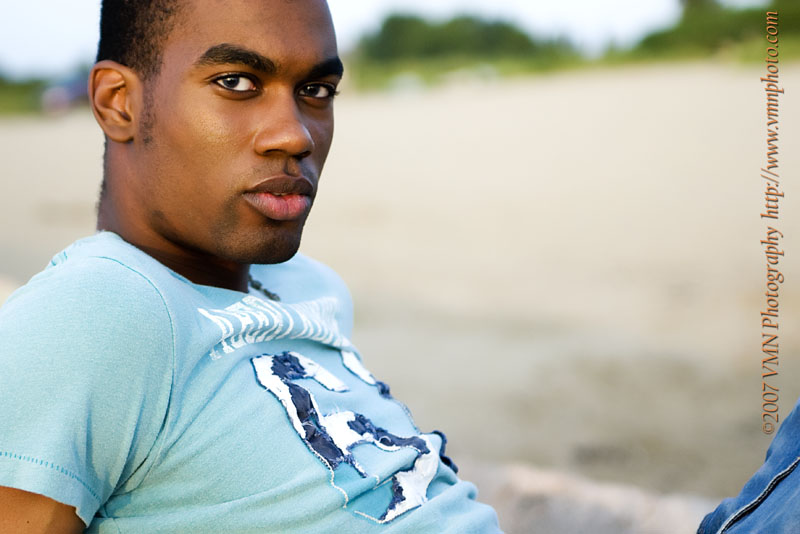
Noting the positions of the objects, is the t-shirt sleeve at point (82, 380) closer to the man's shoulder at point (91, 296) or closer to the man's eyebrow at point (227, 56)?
the man's shoulder at point (91, 296)

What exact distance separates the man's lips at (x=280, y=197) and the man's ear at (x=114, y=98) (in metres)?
0.28

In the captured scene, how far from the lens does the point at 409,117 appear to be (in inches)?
623

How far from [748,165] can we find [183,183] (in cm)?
914

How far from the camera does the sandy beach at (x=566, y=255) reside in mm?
4902

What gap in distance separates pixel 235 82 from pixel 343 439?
2.20ft

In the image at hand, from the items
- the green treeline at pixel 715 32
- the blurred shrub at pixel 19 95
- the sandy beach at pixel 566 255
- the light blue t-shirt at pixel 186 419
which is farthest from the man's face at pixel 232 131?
the blurred shrub at pixel 19 95

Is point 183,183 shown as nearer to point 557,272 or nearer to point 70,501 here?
point 70,501

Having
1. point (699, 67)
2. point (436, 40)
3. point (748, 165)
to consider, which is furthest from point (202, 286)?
point (436, 40)

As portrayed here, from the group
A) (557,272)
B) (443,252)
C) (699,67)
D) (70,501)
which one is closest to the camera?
(70,501)

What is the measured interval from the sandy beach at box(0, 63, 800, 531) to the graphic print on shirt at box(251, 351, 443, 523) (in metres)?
2.44

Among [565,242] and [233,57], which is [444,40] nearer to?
[565,242]

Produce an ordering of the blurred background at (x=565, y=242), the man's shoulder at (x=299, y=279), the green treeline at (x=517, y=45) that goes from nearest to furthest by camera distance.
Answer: the man's shoulder at (x=299, y=279) → the blurred background at (x=565, y=242) → the green treeline at (x=517, y=45)

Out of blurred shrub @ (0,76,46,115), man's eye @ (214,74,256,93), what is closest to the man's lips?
man's eye @ (214,74,256,93)

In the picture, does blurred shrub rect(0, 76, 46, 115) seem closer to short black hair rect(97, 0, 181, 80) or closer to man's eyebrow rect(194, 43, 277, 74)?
short black hair rect(97, 0, 181, 80)
